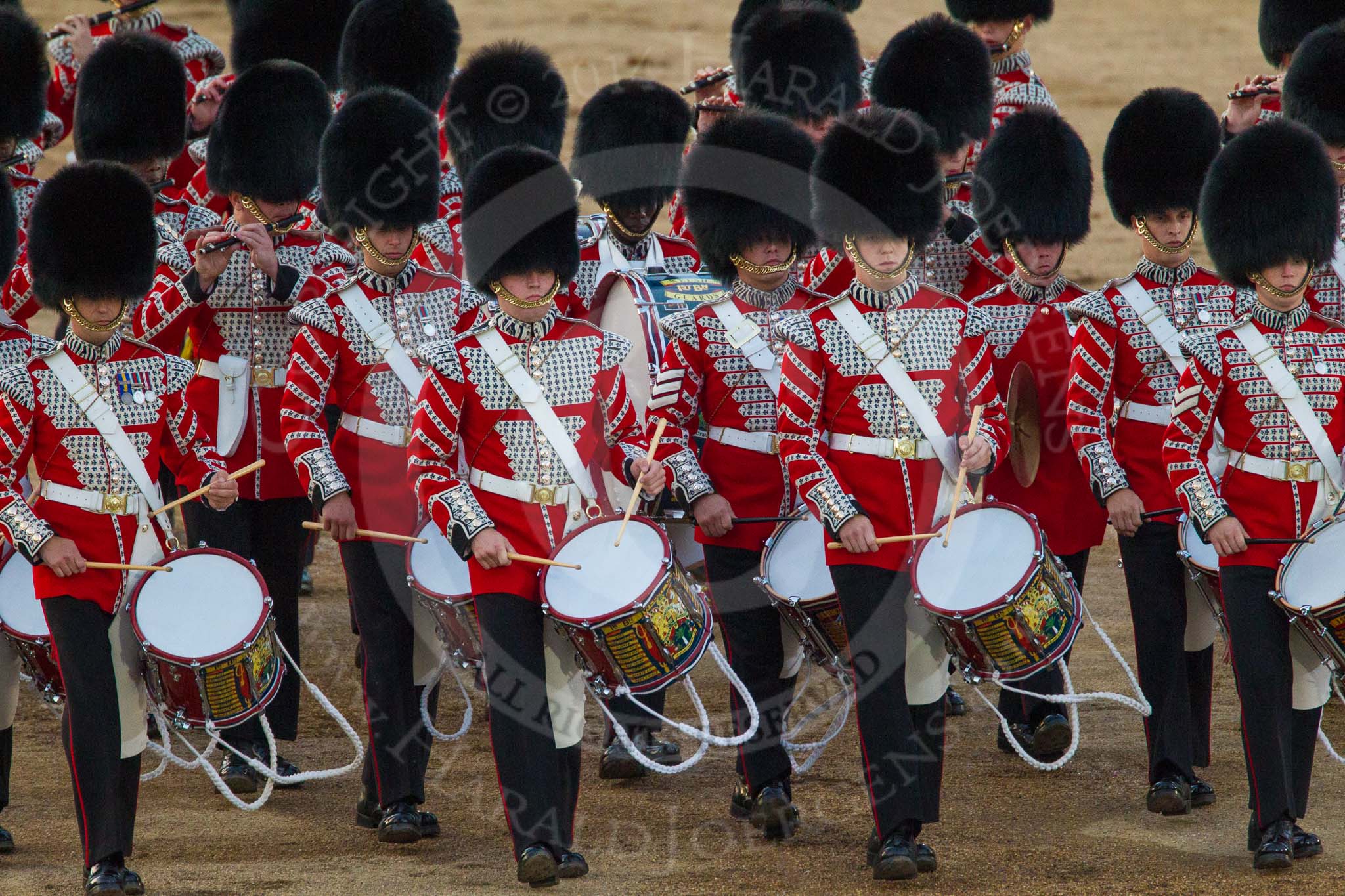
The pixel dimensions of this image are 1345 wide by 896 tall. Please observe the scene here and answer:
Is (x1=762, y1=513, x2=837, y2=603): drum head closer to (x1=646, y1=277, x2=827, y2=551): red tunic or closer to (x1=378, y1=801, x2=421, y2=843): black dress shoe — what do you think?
(x1=646, y1=277, x2=827, y2=551): red tunic

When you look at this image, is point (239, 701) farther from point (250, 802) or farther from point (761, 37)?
point (761, 37)

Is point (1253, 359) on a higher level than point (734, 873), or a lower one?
higher

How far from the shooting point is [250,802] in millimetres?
4777

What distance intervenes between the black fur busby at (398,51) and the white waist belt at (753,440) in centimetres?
217

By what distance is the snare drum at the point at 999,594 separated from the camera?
398 centimetres

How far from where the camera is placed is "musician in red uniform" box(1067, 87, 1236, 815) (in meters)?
4.46

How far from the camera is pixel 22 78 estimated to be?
6082mm

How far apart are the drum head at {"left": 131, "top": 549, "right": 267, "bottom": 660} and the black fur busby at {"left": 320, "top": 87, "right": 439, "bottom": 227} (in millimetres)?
899

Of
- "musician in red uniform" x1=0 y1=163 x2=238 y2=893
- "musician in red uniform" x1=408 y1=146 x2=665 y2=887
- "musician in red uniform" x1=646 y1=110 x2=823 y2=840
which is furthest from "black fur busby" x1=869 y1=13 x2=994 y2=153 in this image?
"musician in red uniform" x1=0 y1=163 x2=238 y2=893

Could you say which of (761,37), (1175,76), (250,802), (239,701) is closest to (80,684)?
(239,701)

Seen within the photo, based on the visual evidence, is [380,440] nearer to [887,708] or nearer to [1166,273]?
[887,708]

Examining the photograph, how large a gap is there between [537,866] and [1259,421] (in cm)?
169

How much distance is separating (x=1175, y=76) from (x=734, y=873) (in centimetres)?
991

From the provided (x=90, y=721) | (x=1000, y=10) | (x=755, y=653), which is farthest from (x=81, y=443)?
(x=1000, y=10)
